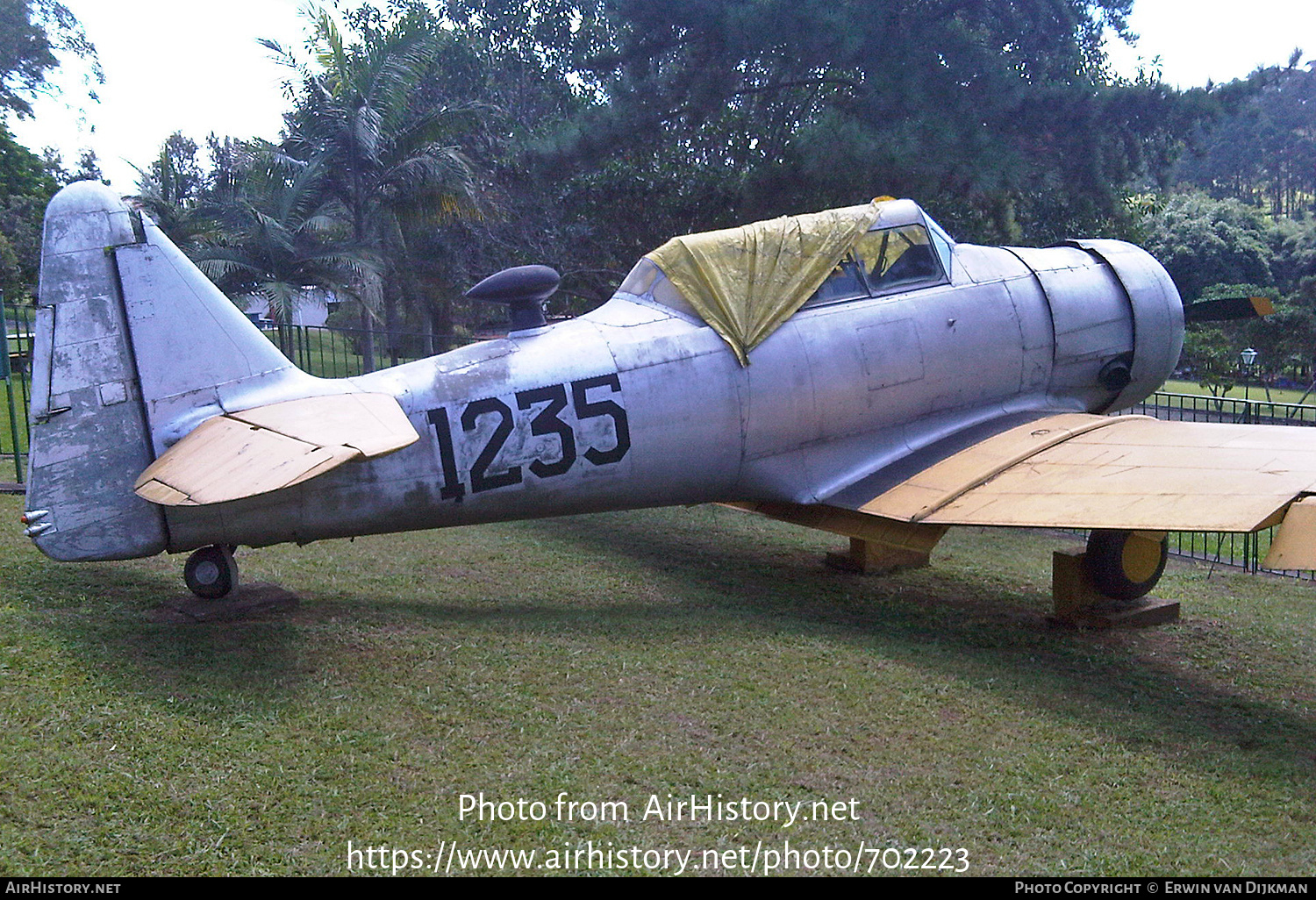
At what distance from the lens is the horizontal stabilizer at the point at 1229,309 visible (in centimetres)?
945

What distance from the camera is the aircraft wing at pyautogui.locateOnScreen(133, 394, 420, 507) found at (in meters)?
4.72

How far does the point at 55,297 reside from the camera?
5840 millimetres

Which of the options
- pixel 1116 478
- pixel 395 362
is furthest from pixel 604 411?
pixel 395 362

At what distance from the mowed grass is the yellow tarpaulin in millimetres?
2063

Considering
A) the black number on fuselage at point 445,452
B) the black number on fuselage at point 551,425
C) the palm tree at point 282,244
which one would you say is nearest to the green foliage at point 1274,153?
the palm tree at point 282,244

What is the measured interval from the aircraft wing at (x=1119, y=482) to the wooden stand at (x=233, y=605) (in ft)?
12.4

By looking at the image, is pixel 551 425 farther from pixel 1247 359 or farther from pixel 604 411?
pixel 1247 359

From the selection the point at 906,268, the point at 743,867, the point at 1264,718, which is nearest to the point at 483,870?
the point at 743,867

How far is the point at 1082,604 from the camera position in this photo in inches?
269

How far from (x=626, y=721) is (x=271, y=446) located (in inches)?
88.8

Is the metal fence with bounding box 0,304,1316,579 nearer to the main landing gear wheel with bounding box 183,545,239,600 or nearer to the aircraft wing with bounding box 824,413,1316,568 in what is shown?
the aircraft wing with bounding box 824,413,1316,568

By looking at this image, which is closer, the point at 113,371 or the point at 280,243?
the point at 113,371

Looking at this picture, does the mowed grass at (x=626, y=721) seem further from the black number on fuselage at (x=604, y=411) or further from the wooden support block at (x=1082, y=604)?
the black number on fuselage at (x=604, y=411)

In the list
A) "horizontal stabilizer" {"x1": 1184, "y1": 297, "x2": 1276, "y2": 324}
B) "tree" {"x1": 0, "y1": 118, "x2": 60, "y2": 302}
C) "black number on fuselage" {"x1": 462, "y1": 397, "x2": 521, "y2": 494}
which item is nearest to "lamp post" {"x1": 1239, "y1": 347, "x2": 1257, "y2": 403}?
"horizontal stabilizer" {"x1": 1184, "y1": 297, "x2": 1276, "y2": 324}
